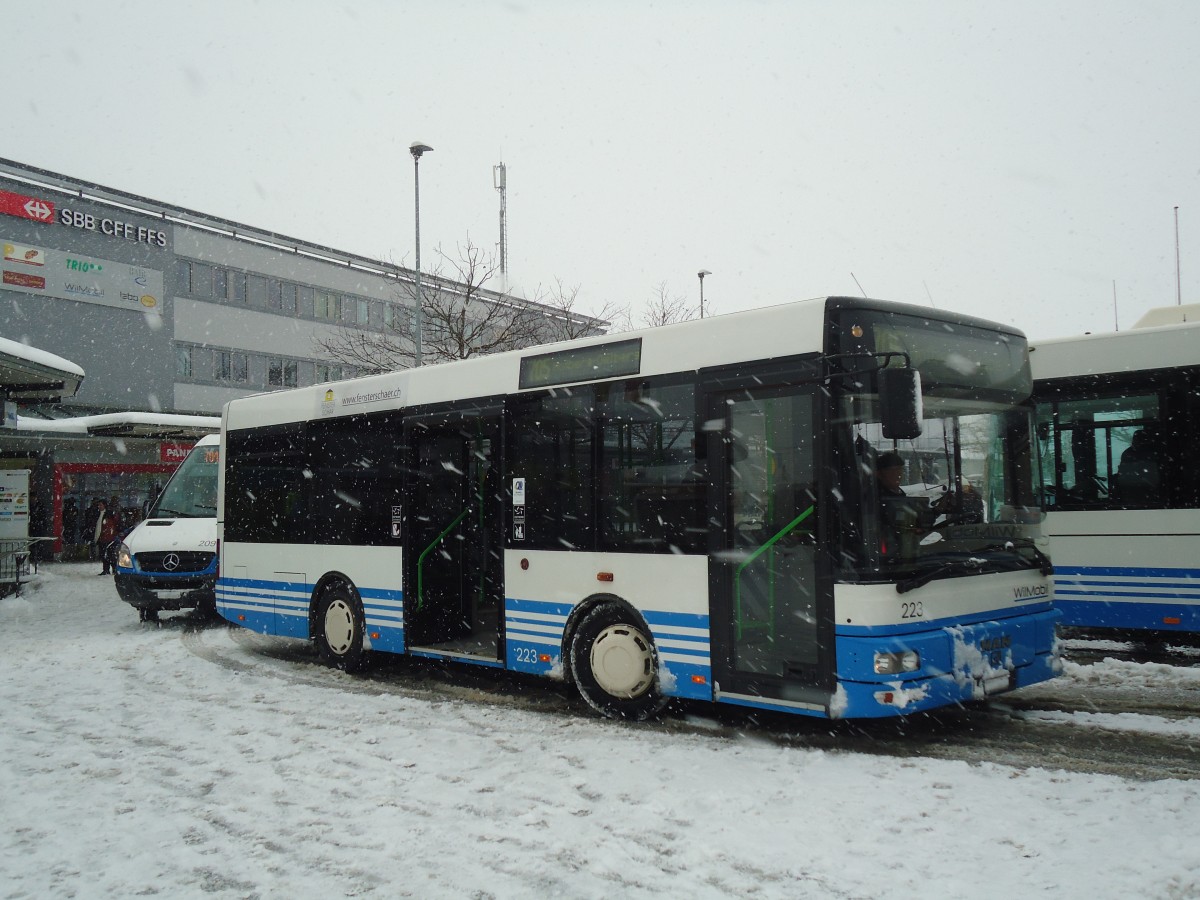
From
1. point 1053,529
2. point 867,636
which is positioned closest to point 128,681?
point 867,636

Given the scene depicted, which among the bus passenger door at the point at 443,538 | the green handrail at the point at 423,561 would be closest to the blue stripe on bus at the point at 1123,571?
the bus passenger door at the point at 443,538

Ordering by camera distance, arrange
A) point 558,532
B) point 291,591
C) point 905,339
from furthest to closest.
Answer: point 291,591 < point 558,532 < point 905,339

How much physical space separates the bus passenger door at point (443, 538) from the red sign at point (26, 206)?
32.2 m

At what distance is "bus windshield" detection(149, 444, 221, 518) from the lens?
15.7 metres

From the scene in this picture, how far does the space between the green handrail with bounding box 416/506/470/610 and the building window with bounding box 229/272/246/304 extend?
119 feet

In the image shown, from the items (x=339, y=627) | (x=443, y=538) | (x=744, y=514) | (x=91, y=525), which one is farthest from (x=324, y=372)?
(x=744, y=514)

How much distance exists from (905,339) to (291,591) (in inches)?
302

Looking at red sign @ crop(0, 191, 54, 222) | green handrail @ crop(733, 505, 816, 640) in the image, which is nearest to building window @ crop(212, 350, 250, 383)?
red sign @ crop(0, 191, 54, 222)

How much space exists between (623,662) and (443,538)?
2912 mm

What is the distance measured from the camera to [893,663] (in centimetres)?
620

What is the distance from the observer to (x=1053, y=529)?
10.1m

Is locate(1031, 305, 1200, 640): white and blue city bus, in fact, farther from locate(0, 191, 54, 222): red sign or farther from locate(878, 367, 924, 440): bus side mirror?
locate(0, 191, 54, 222): red sign

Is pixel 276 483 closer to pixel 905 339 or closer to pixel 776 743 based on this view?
pixel 776 743

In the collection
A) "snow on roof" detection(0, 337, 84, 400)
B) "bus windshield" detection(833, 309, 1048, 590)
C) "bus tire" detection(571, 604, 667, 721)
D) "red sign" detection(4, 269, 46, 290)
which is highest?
"red sign" detection(4, 269, 46, 290)
